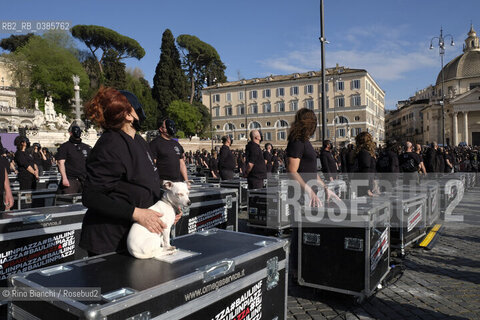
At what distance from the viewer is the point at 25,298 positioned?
1855mm

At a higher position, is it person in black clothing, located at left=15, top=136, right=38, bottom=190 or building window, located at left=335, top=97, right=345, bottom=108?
building window, located at left=335, top=97, right=345, bottom=108

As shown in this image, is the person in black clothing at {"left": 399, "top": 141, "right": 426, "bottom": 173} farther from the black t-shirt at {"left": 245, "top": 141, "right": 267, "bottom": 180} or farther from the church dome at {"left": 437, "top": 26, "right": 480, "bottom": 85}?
the church dome at {"left": 437, "top": 26, "right": 480, "bottom": 85}

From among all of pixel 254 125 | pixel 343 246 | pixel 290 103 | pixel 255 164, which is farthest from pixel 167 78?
pixel 343 246

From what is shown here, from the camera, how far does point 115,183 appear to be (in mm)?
2297

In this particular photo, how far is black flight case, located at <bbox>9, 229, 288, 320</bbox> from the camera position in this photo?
1733mm

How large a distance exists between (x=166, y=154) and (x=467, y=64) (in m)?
106

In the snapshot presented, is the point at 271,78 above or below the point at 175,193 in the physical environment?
above

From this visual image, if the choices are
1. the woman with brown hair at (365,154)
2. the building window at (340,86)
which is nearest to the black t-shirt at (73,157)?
the woman with brown hair at (365,154)

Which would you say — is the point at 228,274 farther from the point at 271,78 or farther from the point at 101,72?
the point at 271,78

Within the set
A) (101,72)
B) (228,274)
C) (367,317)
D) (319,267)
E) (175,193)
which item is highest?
(101,72)

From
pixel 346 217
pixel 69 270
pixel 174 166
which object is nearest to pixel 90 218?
pixel 69 270

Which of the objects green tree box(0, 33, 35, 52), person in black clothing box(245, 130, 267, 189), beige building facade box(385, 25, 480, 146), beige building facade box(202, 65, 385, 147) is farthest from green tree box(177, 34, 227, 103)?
person in black clothing box(245, 130, 267, 189)

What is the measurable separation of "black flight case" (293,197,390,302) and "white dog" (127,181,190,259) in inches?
88.0

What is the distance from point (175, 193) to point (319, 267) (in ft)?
8.45
